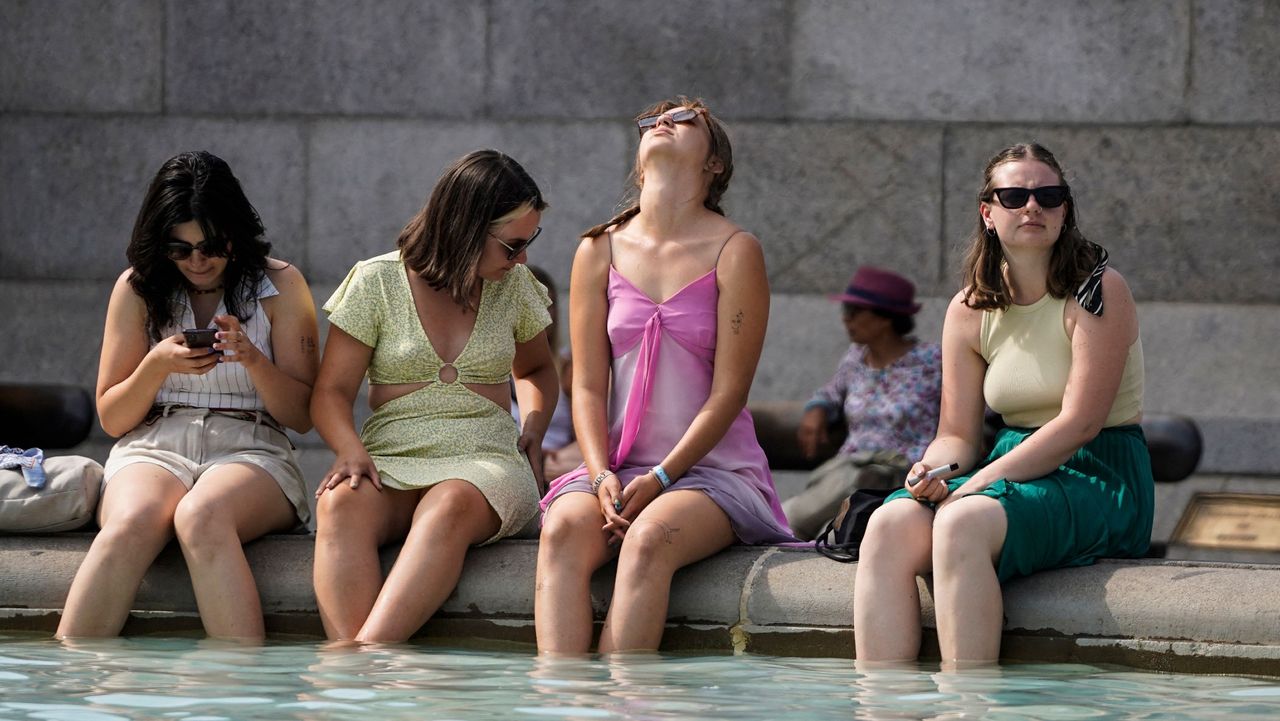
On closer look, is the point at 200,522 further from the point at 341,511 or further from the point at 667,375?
the point at 667,375

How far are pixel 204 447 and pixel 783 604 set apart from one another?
1883mm

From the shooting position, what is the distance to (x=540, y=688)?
437 centimetres

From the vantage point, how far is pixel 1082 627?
4.73m

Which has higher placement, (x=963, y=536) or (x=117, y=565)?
(x=963, y=536)

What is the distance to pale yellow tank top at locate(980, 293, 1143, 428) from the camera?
5.09 meters

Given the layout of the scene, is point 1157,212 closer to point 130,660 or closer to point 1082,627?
point 1082,627

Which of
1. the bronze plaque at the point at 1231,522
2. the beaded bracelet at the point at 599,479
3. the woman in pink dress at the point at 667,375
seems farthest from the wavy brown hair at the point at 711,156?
the bronze plaque at the point at 1231,522

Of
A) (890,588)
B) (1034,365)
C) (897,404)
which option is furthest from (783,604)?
(897,404)

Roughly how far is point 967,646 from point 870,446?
2385mm

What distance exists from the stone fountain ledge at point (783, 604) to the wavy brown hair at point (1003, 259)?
80cm

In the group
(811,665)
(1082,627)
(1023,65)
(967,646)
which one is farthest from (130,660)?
(1023,65)

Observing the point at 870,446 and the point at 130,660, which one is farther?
the point at 870,446

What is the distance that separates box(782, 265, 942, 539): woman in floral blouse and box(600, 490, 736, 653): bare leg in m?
1.72

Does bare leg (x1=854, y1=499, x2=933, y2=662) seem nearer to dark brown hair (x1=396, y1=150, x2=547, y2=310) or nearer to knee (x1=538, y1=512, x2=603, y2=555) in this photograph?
knee (x1=538, y1=512, x2=603, y2=555)
